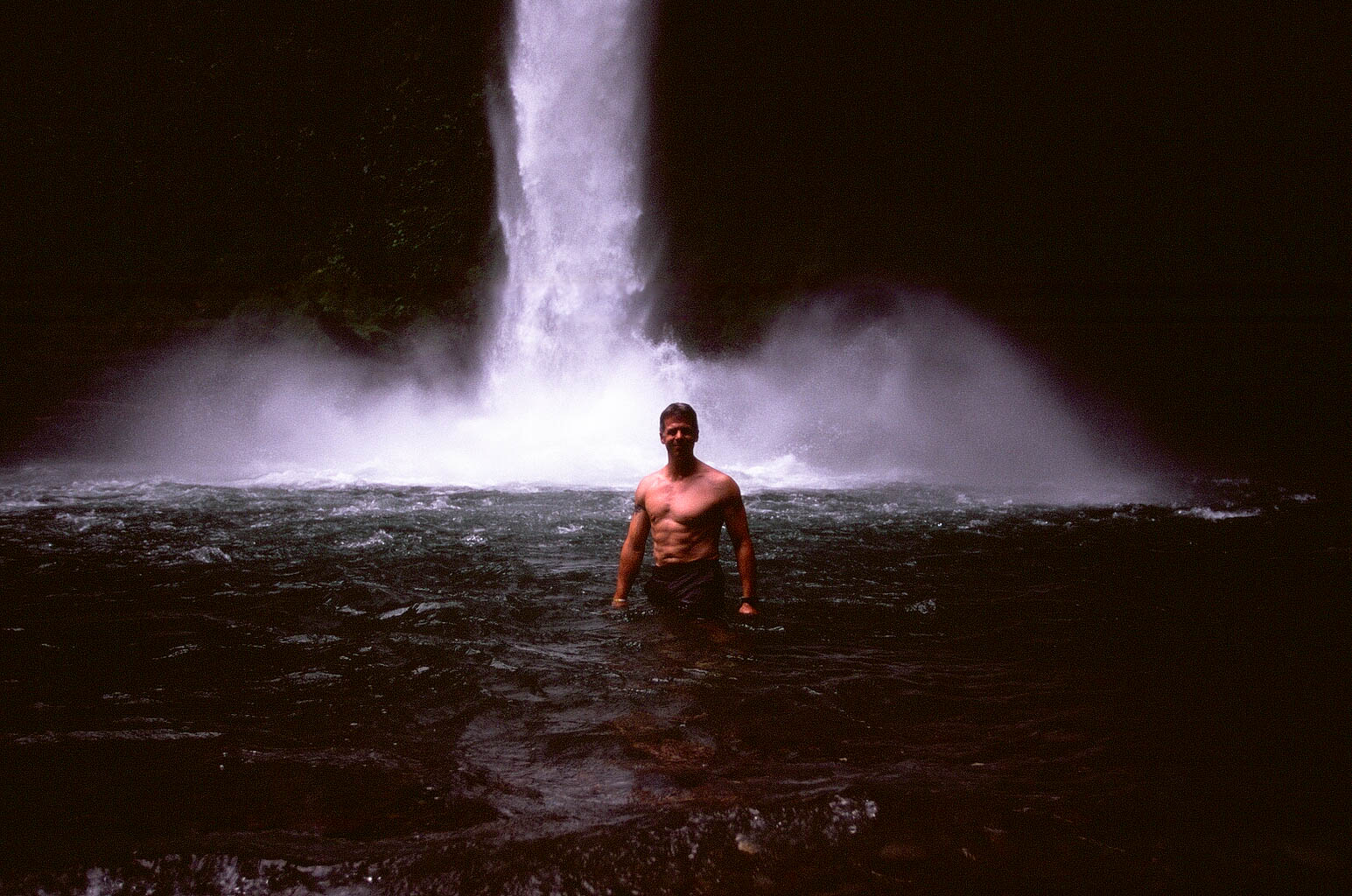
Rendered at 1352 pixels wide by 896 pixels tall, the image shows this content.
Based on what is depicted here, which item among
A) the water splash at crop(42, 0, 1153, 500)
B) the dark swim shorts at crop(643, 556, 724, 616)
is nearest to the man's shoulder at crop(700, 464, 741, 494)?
the dark swim shorts at crop(643, 556, 724, 616)

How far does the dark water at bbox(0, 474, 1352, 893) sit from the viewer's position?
231 cm

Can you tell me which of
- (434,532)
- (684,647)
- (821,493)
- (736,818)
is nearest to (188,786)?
(736,818)

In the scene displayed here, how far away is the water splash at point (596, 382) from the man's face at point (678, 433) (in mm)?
8853

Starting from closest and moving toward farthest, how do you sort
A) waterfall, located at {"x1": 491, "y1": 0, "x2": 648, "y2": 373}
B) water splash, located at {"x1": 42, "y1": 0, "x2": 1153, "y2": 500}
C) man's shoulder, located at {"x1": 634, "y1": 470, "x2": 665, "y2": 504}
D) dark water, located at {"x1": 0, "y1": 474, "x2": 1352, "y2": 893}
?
dark water, located at {"x1": 0, "y1": 474, "x2": 1352, "y2": 893} < man's shoulder, located at {"x1": 634, "y1": 470, "x2": 665, "y2": 504} < water splash, located at {"x1": 42, "y1": 0, "x2": 1153, "y2": 500} < waterfall, located at {"x1": 491, "y1": 0, "x2": 648, "y2": 373}

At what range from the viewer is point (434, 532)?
773cm

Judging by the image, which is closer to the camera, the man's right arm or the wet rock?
the wet rock

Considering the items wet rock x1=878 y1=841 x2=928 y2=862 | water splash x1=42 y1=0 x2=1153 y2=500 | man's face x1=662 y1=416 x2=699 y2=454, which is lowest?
wet rock x1=878 y1=841 x2=928 y2=862

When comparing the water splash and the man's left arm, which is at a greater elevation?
the water splash

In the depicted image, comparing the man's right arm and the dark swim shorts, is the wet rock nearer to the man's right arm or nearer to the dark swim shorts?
the dark swim shorts

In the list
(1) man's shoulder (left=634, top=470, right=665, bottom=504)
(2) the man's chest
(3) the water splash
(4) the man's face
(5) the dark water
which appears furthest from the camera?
(3) the water splash

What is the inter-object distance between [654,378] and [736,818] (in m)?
13.6

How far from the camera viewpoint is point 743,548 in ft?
15.4

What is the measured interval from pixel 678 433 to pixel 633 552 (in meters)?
0.80

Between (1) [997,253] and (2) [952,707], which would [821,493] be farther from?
(1) [997,253]
